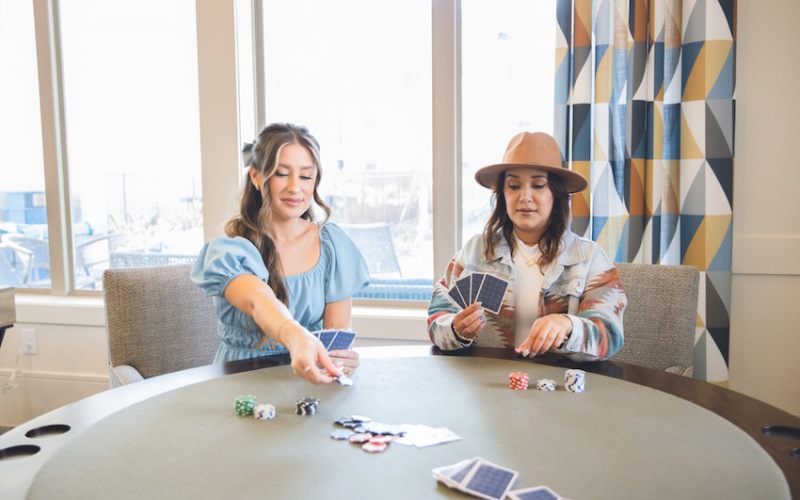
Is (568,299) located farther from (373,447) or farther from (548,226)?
(373,447)

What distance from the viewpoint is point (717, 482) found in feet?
3.21

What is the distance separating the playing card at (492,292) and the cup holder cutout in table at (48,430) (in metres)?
0.97

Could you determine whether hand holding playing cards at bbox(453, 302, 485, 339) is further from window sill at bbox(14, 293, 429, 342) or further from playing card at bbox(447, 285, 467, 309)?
window sill at bbox(14, 293, 429, 342)

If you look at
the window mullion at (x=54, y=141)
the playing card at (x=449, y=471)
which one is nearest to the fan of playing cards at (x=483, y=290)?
the playing card at (x=449, y=471)

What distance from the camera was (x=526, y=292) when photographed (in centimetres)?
195

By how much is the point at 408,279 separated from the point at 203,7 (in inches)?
59.1

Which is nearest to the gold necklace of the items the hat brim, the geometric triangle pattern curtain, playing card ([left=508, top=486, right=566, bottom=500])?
the hat brim

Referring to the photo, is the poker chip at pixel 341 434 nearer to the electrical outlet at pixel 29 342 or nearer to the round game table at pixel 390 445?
the round game table at pixel 390 445

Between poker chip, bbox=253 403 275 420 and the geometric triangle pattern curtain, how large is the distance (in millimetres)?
1564

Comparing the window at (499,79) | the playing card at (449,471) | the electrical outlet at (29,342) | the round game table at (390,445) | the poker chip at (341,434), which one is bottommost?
the electrical outlet at (29,342)

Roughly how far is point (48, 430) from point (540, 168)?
1375 millimetres

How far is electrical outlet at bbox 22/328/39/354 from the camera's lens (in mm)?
3342

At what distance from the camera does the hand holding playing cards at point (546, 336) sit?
1.58 m

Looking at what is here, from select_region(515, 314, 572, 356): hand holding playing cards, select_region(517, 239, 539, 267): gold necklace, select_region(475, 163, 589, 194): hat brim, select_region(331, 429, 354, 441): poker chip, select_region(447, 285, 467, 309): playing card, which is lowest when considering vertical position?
select_region(331, 429, 354, 441): poker chip
